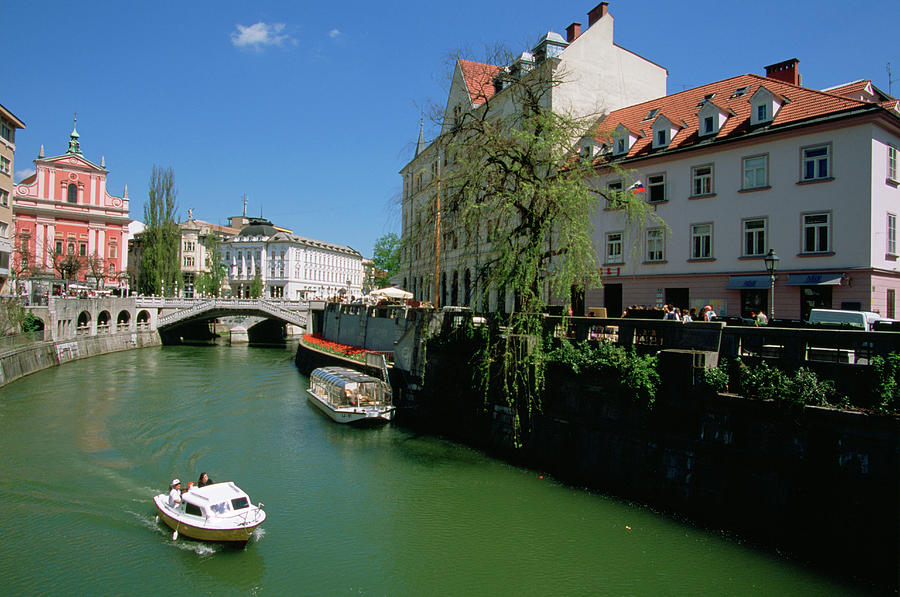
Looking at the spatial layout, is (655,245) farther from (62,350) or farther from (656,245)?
(62,350)

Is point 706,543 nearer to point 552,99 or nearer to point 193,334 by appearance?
point 552,99

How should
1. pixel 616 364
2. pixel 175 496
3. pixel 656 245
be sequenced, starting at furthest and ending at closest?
pixel 656 245
pixel 616 364
pixel 175 496

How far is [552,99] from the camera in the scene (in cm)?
3644

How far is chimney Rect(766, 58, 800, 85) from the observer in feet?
102

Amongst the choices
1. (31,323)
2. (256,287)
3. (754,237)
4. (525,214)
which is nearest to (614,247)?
(754,237)

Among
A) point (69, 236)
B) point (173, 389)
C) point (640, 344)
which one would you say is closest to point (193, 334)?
point (69, 236)

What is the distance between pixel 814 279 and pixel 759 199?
4.15 m

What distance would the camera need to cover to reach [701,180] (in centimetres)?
2756

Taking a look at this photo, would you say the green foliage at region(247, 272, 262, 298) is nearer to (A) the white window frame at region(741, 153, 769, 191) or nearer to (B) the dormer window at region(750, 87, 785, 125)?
(A) the white window frame at region(741, 153, 769, 191)

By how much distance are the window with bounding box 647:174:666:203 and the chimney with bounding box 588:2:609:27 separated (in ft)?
46.9

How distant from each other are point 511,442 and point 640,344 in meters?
6.28

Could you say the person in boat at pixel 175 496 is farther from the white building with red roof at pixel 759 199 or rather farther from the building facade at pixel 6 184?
the building facade at pixel 6 184

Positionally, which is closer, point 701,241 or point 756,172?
point 756,172

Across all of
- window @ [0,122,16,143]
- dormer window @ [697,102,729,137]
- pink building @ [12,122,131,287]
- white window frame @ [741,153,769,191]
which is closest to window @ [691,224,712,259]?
white window frame @ [741,153,769,191]
